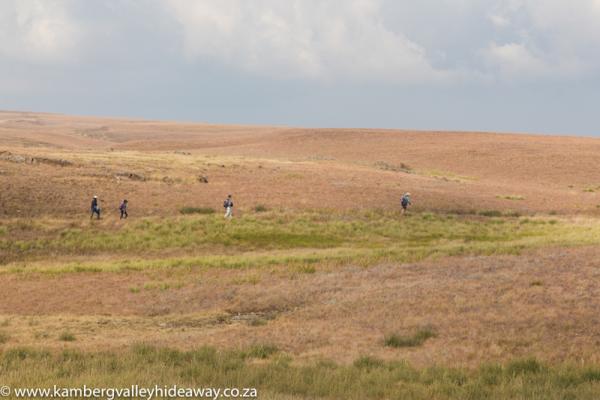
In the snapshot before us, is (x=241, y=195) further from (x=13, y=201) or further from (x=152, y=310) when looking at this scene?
(x=152, y=310)

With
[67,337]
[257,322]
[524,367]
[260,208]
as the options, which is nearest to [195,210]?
[260,208]

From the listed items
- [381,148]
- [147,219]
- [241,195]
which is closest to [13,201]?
[147,219]

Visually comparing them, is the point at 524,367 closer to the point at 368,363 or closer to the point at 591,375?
the point at 591,375

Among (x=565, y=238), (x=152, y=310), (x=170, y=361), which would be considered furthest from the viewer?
(x=565, y=238)

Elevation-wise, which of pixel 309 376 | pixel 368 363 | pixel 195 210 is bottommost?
pixel 195 210

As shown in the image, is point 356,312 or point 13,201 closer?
point 356,312

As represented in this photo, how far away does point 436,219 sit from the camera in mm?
53250

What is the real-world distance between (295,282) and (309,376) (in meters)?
14.9

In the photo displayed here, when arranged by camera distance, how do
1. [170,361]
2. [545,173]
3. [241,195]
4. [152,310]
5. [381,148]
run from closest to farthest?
[170,361], [152,310], [241,195], [545,173], [381,148]

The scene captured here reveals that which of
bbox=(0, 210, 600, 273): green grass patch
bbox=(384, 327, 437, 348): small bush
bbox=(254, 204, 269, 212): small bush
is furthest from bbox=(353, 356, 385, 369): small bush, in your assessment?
bbox=(254, 204, 269, 212): small bush

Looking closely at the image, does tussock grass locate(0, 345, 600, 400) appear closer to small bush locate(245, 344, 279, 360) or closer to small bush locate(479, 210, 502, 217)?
small bush locate(245, 344, 279, 360)

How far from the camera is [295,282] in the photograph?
2811 cm

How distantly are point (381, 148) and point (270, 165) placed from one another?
4625 centimetres

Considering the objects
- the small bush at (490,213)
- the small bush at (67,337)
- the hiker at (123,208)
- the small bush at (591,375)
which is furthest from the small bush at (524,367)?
the small bush at (490,213)
